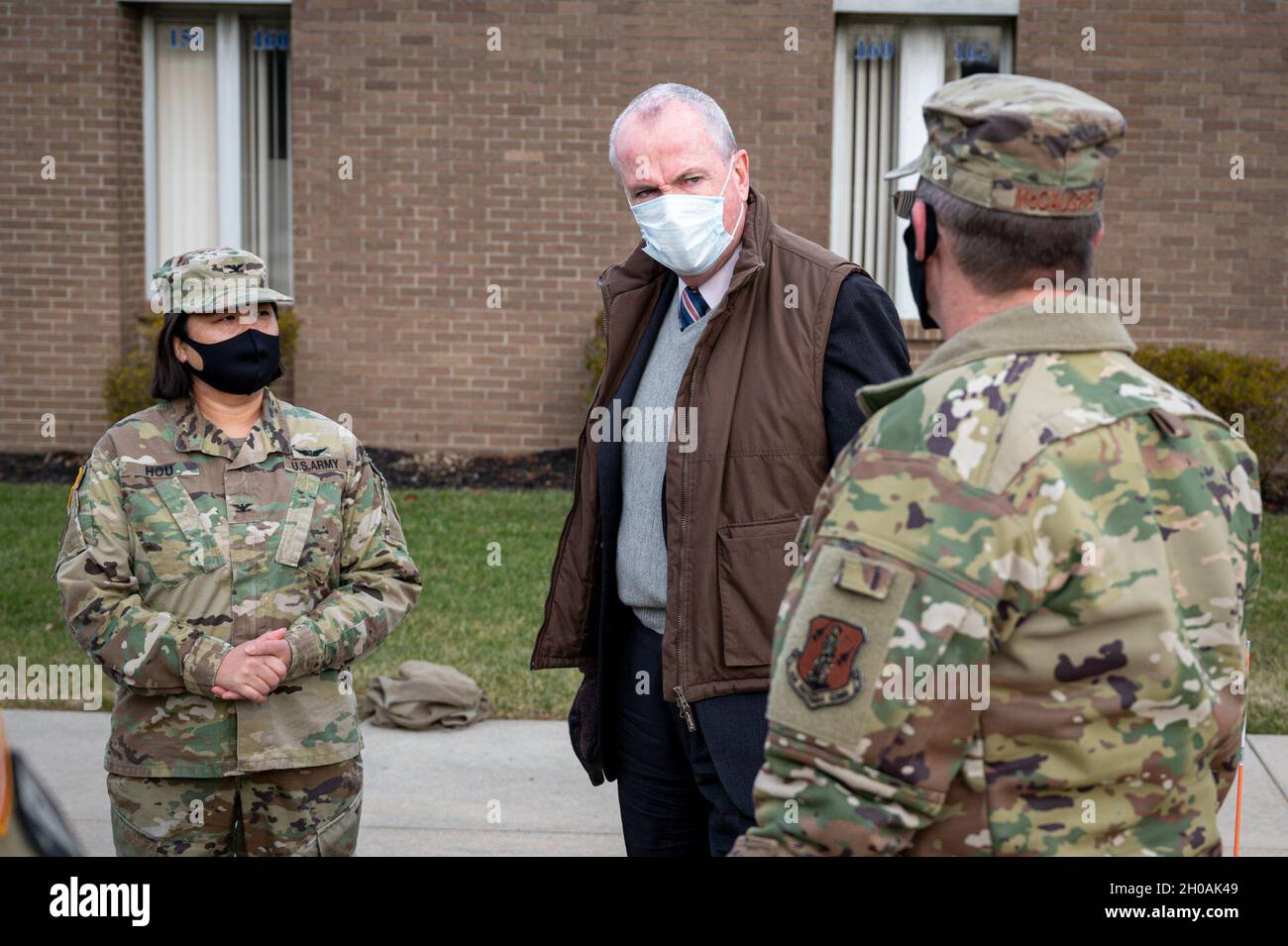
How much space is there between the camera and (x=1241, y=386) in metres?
9.91

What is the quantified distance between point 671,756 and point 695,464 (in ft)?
2.16

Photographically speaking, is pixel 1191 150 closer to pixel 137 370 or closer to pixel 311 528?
pixel 137 370

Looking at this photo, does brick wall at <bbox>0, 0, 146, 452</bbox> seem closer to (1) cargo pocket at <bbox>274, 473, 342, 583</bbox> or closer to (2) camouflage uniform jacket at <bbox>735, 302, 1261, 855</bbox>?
(1) cargo pocket at <bbox>274, 473, 342, 583</bbox>

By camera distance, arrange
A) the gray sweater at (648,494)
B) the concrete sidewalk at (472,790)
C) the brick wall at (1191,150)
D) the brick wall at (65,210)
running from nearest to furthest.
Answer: the gray sweater at (648,494)
the concrete sidewalk at (472,790)
the brick wall at (1191,150)
the brick wall at (65,210)

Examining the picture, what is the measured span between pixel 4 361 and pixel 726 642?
31.9 feet

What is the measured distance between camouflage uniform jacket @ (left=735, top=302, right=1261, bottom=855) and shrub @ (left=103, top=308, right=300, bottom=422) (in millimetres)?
8947

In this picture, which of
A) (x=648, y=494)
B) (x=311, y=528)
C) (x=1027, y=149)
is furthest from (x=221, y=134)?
(x=1027, y=149)

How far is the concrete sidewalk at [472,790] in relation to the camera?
4801mm

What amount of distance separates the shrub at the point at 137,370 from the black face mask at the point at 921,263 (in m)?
8.70

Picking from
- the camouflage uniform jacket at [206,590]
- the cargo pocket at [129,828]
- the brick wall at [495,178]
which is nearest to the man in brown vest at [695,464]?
the camouflage uniform jacket at [206,590]

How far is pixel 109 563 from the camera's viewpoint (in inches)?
129

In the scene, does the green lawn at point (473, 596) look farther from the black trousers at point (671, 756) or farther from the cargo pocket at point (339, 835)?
the black trousers at point (671, 756)

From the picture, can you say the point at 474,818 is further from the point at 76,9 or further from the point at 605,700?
the point at 76,9
